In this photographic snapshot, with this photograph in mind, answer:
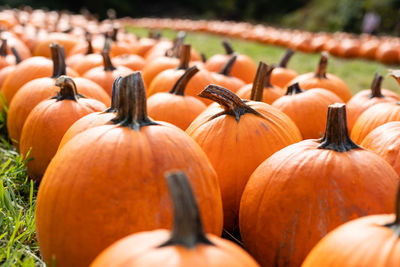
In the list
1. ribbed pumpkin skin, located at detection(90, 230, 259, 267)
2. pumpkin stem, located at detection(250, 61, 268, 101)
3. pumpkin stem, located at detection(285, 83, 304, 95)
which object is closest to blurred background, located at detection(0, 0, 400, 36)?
pumpkin stem, located at detection(285, 83, 304, 95)

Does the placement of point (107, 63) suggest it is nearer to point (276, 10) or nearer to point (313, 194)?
point (313, 194)

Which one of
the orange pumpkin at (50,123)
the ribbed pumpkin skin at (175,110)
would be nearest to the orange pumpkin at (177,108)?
the ribbed pumpkin skin at (175,110)

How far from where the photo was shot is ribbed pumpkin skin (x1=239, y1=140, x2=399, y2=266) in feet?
5.23

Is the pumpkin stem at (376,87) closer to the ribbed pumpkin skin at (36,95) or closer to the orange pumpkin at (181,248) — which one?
the ribbed pumpkin skin at (36,95)

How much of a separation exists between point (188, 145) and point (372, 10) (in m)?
18.3

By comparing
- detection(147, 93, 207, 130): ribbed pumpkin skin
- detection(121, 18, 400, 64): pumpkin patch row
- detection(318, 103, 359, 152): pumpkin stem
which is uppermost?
detection(318, 103, 359, 152): pumpkin stem

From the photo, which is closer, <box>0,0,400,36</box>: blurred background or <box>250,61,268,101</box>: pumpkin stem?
<box>250,61,268,101</box>: pumpkin stem

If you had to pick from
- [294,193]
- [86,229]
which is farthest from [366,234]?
[86,229]

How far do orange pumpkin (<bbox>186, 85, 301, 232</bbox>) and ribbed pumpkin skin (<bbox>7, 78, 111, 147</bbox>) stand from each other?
1.08 meters

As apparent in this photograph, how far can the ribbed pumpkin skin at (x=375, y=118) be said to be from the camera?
8.42 feet

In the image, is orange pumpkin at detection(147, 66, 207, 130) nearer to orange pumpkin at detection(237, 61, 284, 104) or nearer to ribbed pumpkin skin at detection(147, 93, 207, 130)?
ribbed pumpkin skin at detection(147, 93, 207, 130)

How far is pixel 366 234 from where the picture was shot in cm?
119

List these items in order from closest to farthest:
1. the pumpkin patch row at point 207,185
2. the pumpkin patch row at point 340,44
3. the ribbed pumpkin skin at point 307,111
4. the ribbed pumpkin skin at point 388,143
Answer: the pumpkin patch row at point 207,185 → the ribbed pumpkin skin at point 388,143 → the ribbed pumpkin skin at point 307,111 → the pumpkin patch row at point 340,44

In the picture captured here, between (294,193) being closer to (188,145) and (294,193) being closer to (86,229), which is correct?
(188,145)
